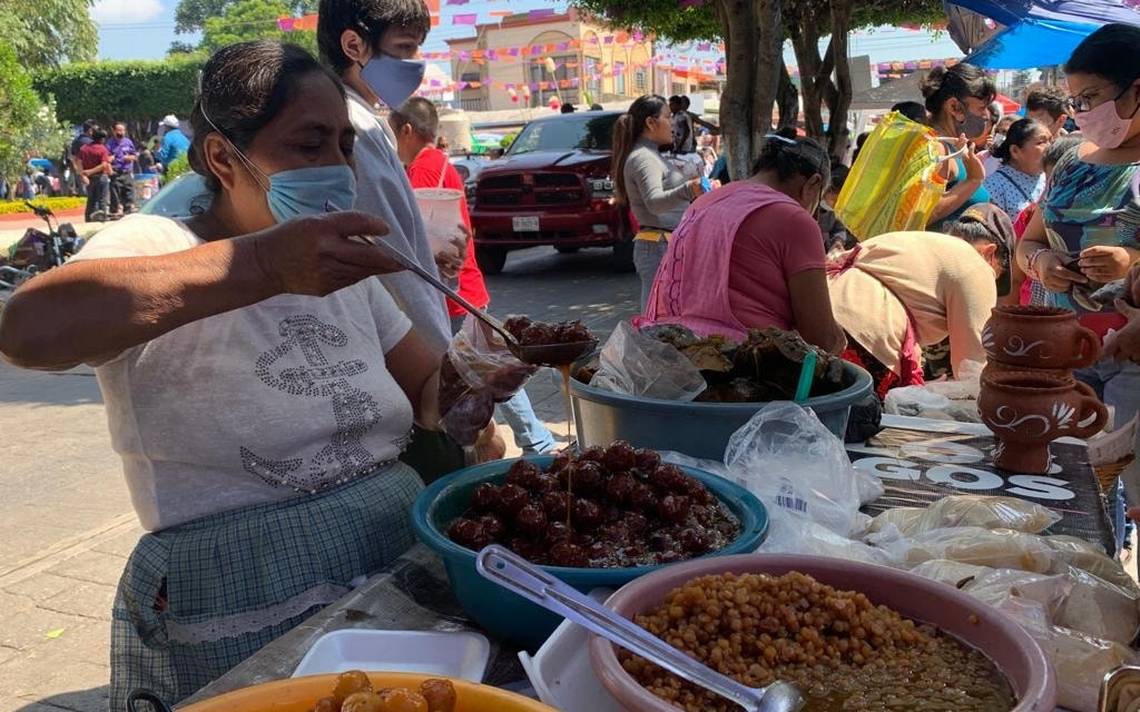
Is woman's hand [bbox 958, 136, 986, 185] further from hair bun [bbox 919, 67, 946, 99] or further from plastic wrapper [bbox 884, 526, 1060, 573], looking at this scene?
plastic wrapper [bbox 884, 526, 1060, 573]

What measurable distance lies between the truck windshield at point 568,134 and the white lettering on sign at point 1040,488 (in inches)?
402

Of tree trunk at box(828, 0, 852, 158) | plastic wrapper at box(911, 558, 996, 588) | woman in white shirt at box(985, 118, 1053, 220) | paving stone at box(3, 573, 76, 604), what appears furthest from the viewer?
tree trunk at box(828, 0, 852, 158)

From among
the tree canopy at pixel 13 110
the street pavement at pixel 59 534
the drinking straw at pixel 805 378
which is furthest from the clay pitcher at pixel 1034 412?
the tree canopy at pixel 13 110

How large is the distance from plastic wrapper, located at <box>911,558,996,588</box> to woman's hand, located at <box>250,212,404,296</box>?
1.07m

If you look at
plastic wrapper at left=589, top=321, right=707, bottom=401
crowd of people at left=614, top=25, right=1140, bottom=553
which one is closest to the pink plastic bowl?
plastic wrapper at left=589, top=321, right=707, bottom=401

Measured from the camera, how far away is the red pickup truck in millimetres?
11570

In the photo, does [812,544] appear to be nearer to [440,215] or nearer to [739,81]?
[440,215]

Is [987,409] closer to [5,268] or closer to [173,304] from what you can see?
[173,304]

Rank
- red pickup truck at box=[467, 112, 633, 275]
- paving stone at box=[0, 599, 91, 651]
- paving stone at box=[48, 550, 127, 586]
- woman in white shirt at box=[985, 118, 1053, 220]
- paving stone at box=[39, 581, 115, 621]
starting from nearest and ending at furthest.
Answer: paving stone at box=[0, 599, 91, 651] < paving stone at box=[39, 581, 115, 621] < paving stone at box=[48, 550, 127, 586] < woman in white shirt at box=[985, 118, 1053, 220] < red pickup truck at box=[467, 112, 633, 275]

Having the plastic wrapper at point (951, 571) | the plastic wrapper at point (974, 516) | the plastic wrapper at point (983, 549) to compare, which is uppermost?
the plastic wrapper at point (951, 571)

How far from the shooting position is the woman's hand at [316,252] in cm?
150

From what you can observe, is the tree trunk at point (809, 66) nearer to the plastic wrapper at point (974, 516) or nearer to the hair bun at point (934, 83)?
the hair bun at point (934, 83)

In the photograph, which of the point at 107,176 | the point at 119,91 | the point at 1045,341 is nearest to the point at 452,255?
the point at 1045,341

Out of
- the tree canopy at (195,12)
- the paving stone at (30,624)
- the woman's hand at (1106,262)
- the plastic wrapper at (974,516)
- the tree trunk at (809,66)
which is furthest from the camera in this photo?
the tree canopy at (195,12)
